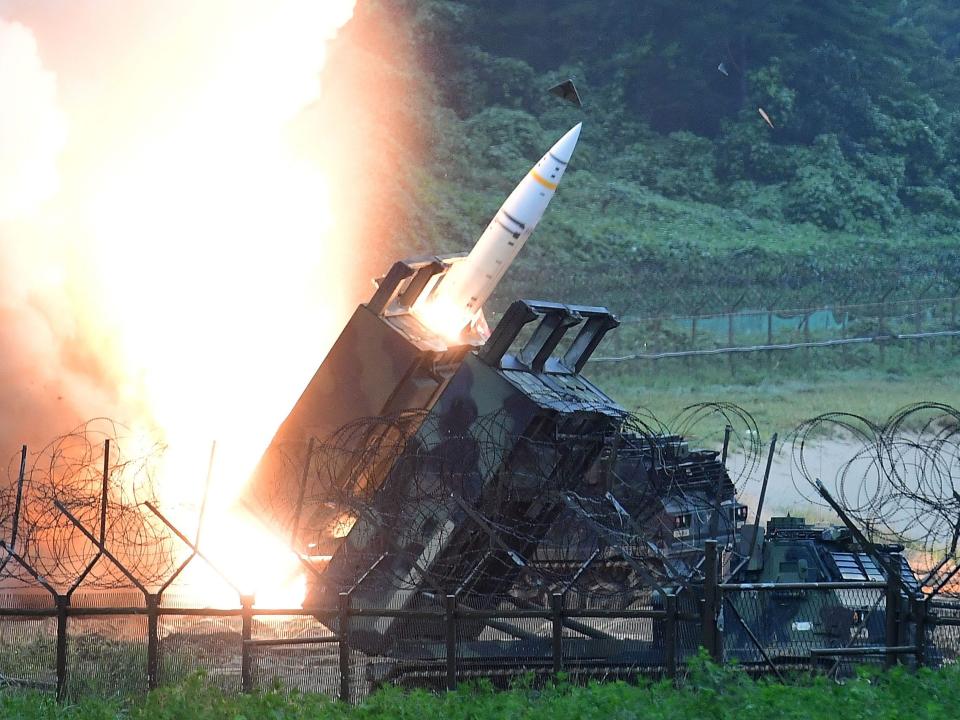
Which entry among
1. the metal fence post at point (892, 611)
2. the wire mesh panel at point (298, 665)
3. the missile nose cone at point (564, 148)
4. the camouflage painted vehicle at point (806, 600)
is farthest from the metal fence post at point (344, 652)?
the missile nose cone at point (564, 148)

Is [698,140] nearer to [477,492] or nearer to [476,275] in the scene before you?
[476,275]

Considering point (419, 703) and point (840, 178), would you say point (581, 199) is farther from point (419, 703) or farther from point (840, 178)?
point (419, 703)

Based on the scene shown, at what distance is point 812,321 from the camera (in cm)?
3534

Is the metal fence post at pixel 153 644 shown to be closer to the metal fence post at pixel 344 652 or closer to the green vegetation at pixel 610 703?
the green vegetation at pixel 610 703

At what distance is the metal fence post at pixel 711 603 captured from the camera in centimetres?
1102

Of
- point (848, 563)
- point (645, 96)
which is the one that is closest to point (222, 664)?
point (848, 563)

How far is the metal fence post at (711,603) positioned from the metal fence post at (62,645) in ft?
15.5

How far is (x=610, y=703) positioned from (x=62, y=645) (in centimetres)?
464

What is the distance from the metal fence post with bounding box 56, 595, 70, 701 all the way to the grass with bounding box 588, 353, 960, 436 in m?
19.9

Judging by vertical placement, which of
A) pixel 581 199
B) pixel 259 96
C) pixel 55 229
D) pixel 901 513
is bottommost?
pixel 901 513

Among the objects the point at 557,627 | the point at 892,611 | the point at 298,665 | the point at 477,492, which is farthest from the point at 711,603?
the point at 477,492

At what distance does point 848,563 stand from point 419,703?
601 cm

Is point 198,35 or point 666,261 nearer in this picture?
point 198,35

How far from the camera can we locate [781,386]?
3303cm
